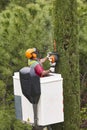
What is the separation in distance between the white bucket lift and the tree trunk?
26 centimetres

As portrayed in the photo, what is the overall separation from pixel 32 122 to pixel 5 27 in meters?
1.39

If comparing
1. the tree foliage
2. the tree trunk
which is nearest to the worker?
the tree trunk

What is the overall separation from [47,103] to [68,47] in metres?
0.75

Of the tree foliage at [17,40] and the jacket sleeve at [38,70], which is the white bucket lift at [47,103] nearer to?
the jacket sleeve at [38,70]

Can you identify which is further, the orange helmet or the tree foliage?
the tree foliage

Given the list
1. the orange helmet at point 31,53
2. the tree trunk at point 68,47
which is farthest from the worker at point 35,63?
the tree trunk at point 68,47

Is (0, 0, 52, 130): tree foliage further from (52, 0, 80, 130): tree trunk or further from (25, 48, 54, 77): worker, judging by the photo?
(25, 48, 54, 77): worker

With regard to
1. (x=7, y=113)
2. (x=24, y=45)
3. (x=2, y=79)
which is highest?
(x=24, y=45)

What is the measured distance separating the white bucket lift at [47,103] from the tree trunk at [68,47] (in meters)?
0.26

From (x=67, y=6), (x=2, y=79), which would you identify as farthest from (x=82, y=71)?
(x=67, y=6)

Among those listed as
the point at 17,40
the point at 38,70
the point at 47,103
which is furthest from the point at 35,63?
the point at 17,40

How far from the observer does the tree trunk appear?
17.9ft

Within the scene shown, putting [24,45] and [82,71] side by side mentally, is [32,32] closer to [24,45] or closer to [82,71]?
[24,45]

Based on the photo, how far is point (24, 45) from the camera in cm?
599
